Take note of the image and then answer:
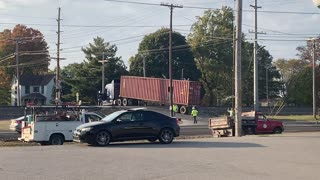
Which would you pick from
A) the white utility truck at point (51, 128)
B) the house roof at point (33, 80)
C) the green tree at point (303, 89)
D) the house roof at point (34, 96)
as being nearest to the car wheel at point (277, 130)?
the white utility truck at point (51, 128)

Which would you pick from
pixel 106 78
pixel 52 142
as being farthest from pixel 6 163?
pixel 106 78

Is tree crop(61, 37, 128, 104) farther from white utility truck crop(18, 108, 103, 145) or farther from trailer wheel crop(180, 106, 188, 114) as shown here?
white utility truck crop(18, 108, 103, 145)

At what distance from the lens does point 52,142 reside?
2483cm

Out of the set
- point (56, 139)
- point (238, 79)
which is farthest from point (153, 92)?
point (56, 139)

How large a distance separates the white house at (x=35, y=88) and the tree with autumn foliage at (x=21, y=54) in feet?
5.55

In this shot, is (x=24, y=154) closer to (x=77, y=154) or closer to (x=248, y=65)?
(x=77, y=154)

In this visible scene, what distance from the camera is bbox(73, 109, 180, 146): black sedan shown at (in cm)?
2012

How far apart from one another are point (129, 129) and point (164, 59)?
247 feet

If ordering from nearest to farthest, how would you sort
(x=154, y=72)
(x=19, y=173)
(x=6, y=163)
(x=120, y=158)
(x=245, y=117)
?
1. (x=19, y=173)
2. (x=6, y=163)
3. (x=120, y=158)
4. (x=245, y=117)
5. (x=154, y=72)

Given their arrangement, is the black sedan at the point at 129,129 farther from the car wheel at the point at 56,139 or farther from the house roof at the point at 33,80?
the house roof at the point at 33,80

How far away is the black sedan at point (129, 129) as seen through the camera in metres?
20.1

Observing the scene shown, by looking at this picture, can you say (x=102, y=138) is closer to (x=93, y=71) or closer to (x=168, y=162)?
(x=168, y=162)

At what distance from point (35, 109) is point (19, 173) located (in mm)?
12959

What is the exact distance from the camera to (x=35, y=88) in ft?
348
